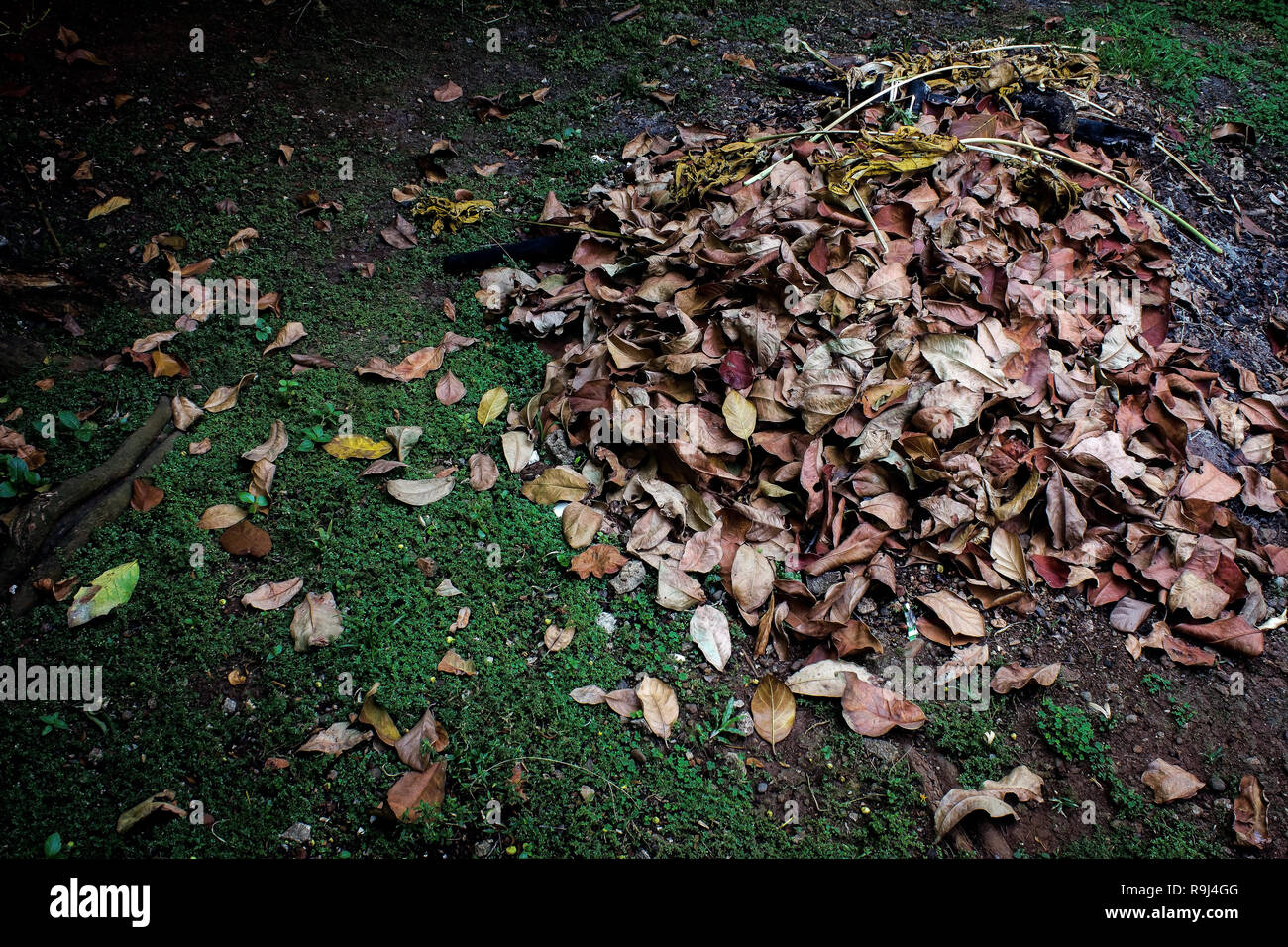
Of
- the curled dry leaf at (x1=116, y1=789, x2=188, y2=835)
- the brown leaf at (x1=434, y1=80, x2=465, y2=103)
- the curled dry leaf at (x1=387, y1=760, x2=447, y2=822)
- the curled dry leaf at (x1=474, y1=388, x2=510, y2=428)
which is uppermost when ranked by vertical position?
the brown leaf at (x1=434, y1=80, x2=465, y2=103)

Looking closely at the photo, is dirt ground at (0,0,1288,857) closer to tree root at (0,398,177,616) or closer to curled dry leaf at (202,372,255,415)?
tree root at (0,398,177,616)

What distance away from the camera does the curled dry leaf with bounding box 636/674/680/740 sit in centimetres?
185

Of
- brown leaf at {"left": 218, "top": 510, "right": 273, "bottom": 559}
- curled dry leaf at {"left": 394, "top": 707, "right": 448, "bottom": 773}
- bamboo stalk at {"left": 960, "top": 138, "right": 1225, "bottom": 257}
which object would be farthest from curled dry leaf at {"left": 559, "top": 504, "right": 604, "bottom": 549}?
bamboo stalk at {"left": 960, "top": 138, "right": 1225, "bottom": 257}

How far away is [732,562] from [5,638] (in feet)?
6.28

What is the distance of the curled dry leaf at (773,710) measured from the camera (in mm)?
1854

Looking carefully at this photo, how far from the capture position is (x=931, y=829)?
67.8 inches

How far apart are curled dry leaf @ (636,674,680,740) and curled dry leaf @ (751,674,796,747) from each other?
206mm

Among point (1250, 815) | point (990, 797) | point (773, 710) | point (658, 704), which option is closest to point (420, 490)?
point (658, 704)

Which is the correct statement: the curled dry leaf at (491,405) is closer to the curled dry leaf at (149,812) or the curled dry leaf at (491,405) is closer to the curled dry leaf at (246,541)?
the curled dry leaf at (246,541)

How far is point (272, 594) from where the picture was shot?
2.02 metres

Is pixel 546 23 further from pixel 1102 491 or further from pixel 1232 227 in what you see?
pixel 1102 491

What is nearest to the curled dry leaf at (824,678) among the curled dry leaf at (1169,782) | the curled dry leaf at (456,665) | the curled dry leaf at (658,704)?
the curled dry leaf at (658,704)

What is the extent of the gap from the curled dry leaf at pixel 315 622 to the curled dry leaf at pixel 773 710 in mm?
1108
